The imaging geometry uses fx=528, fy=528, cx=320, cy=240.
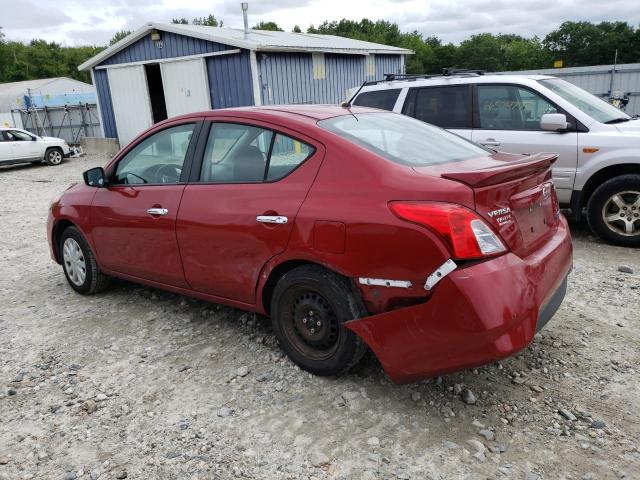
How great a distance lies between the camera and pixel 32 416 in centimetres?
309

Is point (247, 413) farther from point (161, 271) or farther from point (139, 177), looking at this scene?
point (139, 177)

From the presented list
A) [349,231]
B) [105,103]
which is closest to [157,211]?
[349,231]

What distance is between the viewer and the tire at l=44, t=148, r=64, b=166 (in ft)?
59.2

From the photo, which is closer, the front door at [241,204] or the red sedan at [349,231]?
the red sedan at [349,231]

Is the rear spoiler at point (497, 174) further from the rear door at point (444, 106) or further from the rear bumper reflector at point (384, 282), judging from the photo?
the rear door at point (444, 106)

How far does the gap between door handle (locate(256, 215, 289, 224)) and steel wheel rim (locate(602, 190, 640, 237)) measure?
4.07 metres

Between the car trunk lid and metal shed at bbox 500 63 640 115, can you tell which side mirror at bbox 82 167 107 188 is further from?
metal shed at bbox 500 63 640 115

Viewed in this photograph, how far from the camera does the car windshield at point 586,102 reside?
19.2ft

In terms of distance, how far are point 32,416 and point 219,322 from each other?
1449 millimetres

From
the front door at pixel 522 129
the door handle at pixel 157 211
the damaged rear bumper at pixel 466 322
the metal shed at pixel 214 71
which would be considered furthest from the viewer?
the metal shed at pixel 214 71

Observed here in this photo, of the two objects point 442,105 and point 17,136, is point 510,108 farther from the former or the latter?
point 17,136

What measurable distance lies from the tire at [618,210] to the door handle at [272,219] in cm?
404

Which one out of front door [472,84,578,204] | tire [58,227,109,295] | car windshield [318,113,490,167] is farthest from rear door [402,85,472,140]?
tire [58,227,109,295]

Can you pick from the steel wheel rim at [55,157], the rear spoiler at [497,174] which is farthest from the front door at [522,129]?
the steel wheel rim at [55,157]
